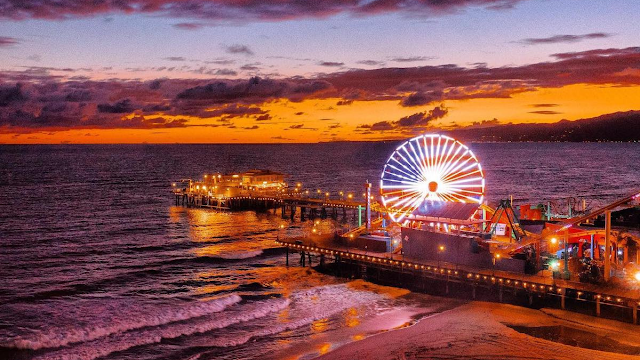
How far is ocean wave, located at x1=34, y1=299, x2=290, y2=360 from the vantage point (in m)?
28.3

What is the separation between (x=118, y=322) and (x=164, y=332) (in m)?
3.37

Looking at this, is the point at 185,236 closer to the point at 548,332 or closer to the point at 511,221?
the point at 511,221

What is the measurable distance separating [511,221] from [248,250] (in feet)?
81.9

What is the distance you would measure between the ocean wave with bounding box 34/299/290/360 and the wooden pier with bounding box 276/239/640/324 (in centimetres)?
722

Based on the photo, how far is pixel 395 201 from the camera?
47531mm

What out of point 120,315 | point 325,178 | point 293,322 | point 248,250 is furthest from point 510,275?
point 325,178

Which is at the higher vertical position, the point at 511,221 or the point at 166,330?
the point at 511,221

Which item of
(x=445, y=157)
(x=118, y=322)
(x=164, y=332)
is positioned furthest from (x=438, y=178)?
(x=118, y=322)

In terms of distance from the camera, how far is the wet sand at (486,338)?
26.6 m

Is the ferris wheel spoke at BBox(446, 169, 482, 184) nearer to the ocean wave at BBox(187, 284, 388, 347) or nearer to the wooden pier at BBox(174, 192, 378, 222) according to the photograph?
the ocean wave at BBox(187, 284, 388, 347)

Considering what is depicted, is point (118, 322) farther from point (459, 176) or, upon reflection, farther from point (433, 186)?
point (459, 176)

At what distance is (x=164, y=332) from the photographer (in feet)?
102

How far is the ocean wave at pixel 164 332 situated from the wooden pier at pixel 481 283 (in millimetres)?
7217

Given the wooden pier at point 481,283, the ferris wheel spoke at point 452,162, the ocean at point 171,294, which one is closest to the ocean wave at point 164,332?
the ocean at point 171,294
